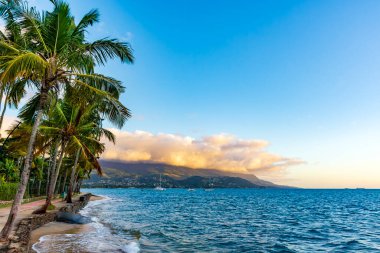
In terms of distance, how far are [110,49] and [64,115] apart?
46.2 ft

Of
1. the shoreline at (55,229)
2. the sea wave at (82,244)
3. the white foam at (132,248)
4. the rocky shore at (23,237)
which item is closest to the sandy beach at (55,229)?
the shoreline at (55,229)

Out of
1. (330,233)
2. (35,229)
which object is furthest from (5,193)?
(330,233)

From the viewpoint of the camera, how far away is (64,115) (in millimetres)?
25375

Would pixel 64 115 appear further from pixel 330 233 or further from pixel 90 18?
pixel 330 233

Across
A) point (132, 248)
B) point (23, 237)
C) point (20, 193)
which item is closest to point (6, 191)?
point (132, 248)

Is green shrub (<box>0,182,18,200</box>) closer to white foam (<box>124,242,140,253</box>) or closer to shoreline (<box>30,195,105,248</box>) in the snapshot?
shoreline (<box>30,195,105,248</box>)

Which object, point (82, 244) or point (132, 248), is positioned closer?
point (82, 244)

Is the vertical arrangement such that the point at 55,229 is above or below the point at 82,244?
below

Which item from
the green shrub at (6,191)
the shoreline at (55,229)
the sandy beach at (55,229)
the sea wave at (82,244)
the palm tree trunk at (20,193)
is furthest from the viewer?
the green shrub at (6,191)

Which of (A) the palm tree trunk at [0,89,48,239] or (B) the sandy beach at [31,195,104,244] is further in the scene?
(B) the sandy beach at [31,195,104,244]

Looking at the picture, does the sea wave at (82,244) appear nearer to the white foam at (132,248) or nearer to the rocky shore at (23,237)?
the white foam at (132,248)

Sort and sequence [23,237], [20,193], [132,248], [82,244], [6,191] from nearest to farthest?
[20,193] < [23,237] < [82,244] < [132,248] < [6,191]

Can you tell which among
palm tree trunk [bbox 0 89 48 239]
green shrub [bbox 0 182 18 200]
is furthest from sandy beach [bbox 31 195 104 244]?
green shrub [bbox 0 182 18 200]

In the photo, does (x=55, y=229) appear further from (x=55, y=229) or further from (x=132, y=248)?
(x=132, y=248)
